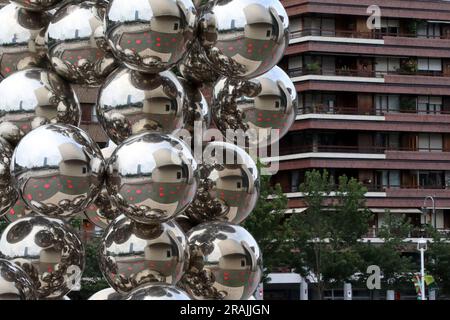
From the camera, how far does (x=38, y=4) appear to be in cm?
403

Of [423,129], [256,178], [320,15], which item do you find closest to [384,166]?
[423,129]

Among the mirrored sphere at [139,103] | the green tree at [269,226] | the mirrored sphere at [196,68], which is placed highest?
the mirrored sphere at [196,68]

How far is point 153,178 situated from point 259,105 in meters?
0.78

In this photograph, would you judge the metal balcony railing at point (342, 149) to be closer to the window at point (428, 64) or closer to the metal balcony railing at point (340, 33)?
the window at point (428, 64)

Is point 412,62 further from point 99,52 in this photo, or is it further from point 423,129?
Answer: point 99,52

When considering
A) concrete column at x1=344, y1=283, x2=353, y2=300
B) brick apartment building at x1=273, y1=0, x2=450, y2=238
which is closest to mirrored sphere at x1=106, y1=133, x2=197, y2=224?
concrete column at x1=344, y1=283, x2=353, y2=300

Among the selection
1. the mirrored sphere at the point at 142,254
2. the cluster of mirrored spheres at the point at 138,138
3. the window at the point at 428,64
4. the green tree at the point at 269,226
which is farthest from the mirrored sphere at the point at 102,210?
the window at the point at 428,64

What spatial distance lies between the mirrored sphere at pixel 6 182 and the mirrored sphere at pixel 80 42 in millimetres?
360

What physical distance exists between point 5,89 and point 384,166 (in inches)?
1890

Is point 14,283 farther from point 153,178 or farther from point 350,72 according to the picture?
point 350,72

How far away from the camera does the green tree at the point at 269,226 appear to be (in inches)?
1346

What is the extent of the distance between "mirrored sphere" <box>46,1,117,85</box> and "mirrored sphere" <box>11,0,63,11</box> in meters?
0.07

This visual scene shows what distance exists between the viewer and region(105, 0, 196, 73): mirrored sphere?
3.61 metres

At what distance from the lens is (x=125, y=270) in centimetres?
369
